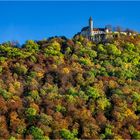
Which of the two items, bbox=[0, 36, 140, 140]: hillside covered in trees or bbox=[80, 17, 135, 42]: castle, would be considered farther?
bbox=[80, 17, 135, 42]: castle

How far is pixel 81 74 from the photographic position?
15588 cm

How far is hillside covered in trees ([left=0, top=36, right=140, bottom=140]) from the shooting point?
445 ft

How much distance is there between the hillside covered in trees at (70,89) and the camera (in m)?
136

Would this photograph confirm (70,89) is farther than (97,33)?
No

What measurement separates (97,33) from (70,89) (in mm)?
36256

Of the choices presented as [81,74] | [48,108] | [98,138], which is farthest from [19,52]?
[98,138]

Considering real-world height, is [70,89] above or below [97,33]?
below

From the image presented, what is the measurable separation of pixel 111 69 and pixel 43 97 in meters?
17.9

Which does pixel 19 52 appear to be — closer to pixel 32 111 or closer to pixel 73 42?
pixel 73 42

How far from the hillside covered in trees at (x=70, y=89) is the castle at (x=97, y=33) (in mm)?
4182

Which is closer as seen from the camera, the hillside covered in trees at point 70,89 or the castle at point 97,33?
the hillside covered in trees at point 70,89

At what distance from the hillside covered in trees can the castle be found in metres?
4.18

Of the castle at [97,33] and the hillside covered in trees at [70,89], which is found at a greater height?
the castle at [97,33]

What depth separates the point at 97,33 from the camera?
605 feet
